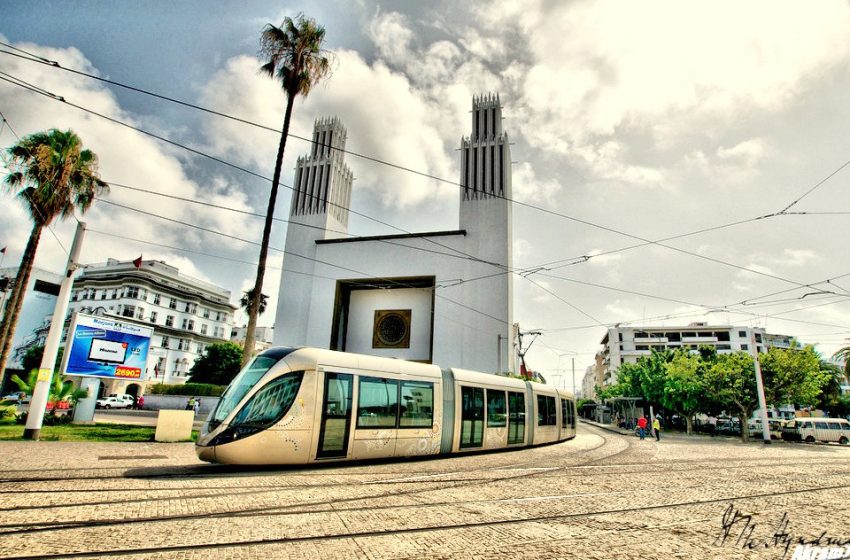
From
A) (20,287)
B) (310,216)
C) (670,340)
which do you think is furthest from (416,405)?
(670,340)

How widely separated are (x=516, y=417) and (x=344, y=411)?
23.4 feet

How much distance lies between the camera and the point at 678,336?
81188 millimetres

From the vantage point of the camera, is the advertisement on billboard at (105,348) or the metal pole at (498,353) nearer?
the advertisement on billboard at (105,348)

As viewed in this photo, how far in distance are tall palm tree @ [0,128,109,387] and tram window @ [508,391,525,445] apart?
58.9 feet

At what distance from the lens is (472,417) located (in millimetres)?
13000

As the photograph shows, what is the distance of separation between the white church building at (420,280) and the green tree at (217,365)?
31.1ft

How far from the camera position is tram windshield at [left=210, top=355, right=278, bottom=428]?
873 cm

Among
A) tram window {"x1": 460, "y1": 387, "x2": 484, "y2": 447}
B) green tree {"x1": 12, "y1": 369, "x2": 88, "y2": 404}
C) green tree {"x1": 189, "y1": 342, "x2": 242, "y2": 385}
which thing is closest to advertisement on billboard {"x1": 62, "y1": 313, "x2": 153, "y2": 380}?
green tree {"x1": 12, "y1": 369, "x2": 88, "y2": 404}

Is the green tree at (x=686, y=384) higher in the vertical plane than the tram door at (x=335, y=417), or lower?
higher

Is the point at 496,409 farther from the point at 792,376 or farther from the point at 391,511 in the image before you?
the point at 792,376

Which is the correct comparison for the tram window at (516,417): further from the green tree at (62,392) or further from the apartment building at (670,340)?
the apartment building at (670,340)

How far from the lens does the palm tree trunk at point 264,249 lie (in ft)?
51.7

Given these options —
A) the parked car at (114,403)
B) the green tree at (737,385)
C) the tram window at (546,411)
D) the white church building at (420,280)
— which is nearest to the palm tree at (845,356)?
the green tree at (737,385)

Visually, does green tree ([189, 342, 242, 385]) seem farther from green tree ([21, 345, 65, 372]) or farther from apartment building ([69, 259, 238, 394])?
green tree ([21, 345, 65, 372])
